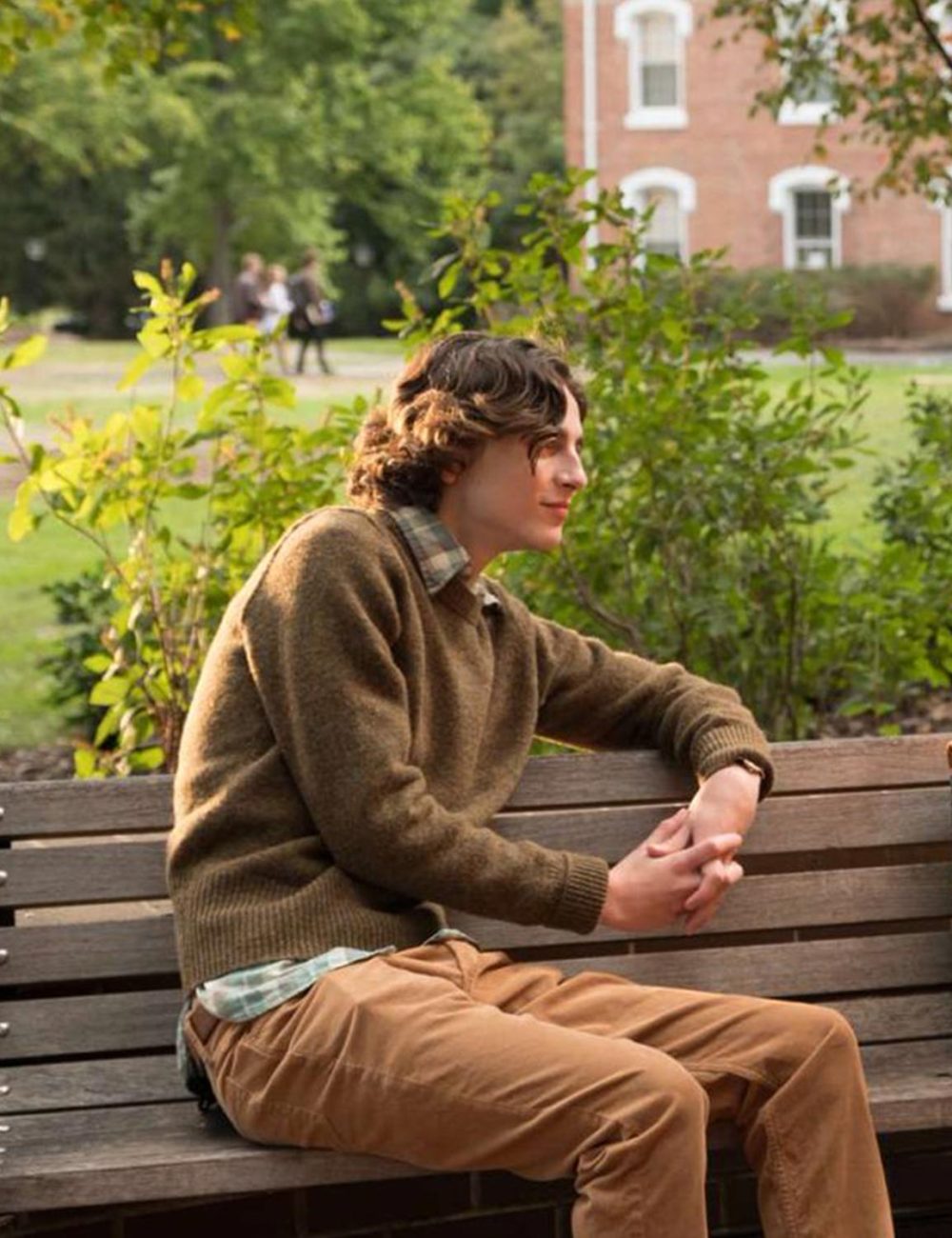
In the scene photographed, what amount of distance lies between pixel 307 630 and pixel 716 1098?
90cm

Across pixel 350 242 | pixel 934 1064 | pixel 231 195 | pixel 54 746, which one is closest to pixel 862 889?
pixel 934 1064

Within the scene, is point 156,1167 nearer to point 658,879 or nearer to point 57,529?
point 658,879

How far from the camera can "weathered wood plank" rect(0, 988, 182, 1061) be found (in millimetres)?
3797

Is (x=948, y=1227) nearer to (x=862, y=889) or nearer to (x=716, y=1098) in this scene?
(x=862, y=889)

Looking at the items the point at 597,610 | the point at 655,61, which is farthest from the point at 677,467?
the point at 655,61

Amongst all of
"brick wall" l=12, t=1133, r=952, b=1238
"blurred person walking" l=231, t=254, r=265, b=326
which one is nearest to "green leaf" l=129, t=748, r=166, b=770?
"brick wall" l=12, t=1133, r=952, b=1238

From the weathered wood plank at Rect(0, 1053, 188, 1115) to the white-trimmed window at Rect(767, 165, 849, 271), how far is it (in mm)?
38088

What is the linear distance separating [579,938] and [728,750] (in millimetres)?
470

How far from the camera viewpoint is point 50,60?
41.6 meters

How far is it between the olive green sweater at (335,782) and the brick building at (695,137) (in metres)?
37.7

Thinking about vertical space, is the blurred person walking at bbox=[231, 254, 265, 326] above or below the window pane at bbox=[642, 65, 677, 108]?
below

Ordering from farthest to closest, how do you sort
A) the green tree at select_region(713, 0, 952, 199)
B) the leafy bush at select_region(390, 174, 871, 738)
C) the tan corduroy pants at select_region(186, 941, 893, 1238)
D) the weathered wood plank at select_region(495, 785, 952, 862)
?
1. the green tree at select_region(713, 0, 952, 199)
2. the leafy bush at select_region(390, 174, 871, 738)
3. the weathered wood plank at select_region(495, 785, 952, 862)
4. the tan corduroy pants at select_region(186, 941, 893, 1238)

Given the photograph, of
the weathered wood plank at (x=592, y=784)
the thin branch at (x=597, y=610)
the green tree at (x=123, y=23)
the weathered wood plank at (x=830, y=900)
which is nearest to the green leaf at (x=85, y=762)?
the thin branch at (x=597, y=610)

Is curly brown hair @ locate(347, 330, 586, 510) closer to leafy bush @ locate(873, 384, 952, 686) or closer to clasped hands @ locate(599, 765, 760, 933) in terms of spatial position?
clasped hands @ locate(599, 765, 760, 933)
